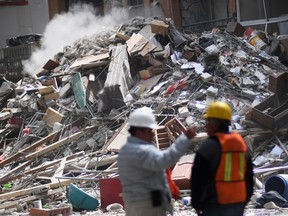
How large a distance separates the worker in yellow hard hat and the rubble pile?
18.7ft

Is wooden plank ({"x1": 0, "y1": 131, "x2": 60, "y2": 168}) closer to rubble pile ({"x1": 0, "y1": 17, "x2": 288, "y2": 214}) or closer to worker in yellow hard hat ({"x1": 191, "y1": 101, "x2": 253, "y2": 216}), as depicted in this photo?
rubble pile ({"x1": 0, "y1": 17, "x2": 288, "y2": 214})

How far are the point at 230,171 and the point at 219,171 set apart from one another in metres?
0.09

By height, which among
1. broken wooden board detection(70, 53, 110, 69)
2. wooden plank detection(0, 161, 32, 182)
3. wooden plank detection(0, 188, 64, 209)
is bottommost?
wooden plank detection(0, 161, 32, 182)

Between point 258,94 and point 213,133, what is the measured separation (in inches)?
366

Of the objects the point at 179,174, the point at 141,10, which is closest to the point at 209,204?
the point at 179,174

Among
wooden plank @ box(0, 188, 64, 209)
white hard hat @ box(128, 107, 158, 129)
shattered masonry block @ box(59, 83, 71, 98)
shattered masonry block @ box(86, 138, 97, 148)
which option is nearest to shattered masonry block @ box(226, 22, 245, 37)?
shattered masonry block @ box(59, 83, 71, 98)

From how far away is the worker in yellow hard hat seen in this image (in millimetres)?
5078

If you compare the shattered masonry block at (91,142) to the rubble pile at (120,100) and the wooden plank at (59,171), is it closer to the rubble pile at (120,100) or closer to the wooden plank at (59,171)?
the rubble pile at (120,100)

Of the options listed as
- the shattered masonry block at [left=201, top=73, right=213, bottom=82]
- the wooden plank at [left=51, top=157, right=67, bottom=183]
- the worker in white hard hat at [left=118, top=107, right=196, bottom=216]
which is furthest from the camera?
the shattered masonry block at [left=201, top=73, right=213, bottom=82]

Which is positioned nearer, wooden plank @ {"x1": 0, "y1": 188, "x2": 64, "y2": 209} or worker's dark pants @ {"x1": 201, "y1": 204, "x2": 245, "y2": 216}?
worker's dark pants @ {"x1": 201, "y1": 204, "x2": 245, "y2": 216}

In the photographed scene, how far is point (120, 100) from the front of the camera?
588 inches

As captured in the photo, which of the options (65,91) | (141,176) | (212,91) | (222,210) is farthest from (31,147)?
(222,210)

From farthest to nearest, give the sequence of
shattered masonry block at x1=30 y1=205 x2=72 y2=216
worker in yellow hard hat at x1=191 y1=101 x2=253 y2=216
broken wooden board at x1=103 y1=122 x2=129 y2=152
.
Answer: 1. broken wooden board at x1=103 y1=122 x2=129 y2=152
2. shattered masonry block at x1=30 y1=205 x2=72 y2=216
3. worker in yellow hard hat at x1=191 y1=101 x2=253 y2=216

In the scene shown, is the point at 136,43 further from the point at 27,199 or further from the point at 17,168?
the point at 27,199
